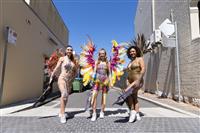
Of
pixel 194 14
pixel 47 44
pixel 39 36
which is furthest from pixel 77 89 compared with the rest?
pixel 194 14

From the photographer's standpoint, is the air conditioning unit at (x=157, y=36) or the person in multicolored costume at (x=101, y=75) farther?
the air conditioning unit at (x=157, y=36)

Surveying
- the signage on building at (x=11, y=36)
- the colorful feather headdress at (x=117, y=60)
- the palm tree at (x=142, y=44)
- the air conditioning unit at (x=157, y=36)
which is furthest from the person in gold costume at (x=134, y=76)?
the palm tree at (x=142, y=44)

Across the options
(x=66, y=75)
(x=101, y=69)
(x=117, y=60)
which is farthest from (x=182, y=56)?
(x=66, y=75)

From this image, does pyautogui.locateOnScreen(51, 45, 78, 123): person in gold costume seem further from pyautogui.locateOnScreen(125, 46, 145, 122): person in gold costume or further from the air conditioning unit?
the air conditioning unit

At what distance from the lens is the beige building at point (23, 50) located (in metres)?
7.95

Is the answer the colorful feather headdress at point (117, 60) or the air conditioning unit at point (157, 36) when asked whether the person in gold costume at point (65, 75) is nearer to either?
the colorful feather headdress at point (117, 60)

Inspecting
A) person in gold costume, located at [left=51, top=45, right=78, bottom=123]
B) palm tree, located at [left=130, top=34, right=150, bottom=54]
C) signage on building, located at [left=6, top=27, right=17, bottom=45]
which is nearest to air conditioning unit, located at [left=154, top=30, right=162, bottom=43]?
palm tree, located at [left=130, top=34, right=150, bottom=54]

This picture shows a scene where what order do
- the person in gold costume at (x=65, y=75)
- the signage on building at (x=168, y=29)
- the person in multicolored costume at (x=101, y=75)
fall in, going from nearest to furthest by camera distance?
1. the person in gold costume at (x=65, y=75)
2. the person in multicolored costume at (x=101, y=75)
3. the signage on building at (x=168, y=29)

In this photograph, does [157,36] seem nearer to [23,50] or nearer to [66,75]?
[23,50]

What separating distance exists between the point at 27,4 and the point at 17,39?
232 cm

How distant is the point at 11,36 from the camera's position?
8.21 m

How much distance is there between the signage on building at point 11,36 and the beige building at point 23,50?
139 mm

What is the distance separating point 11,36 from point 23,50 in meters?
1.70

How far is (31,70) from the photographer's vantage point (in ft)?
36.3
